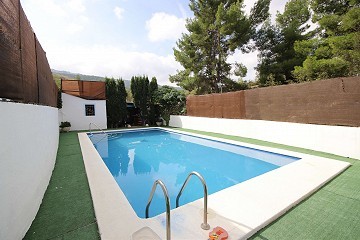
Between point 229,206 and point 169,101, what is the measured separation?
15568 millimetres

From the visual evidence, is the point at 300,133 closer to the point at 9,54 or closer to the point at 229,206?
the point at 229,206

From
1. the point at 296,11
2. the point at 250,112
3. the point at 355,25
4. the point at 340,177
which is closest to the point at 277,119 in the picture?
the point at 250,112

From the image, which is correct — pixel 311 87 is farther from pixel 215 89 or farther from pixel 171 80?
pixel 171 80

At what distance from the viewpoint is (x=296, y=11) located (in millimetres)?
17719

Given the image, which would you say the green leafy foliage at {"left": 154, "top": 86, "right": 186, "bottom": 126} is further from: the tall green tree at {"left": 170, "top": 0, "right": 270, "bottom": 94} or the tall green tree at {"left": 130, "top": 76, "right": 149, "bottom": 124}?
the tall green tree at {"left": 170, "top": 0, "right": 270, "bottom": 94}

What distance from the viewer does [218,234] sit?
2.52 metres

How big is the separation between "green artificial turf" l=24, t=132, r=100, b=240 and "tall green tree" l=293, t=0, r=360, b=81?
16788mm

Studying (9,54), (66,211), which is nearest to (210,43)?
(9,54)

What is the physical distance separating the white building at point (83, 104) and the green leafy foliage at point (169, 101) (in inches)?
207

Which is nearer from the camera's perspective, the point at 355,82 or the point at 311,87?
the point at 355,82

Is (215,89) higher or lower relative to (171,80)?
lower

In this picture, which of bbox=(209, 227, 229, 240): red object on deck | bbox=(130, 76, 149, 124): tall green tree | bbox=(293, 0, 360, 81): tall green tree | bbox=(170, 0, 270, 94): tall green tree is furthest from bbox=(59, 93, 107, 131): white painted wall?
bbox=(293, 0, 360, 81): tall green tree

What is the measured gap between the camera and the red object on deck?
2.45 meters

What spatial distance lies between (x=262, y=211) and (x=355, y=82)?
21.7 ft
